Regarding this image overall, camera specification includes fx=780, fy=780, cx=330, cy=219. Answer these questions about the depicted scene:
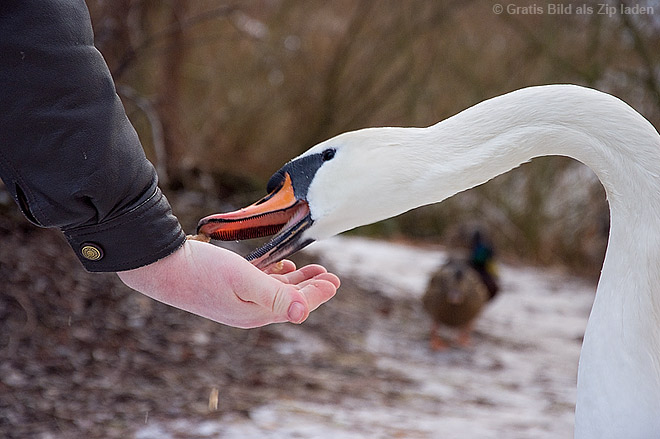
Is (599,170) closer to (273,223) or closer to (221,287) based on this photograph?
(273,223)

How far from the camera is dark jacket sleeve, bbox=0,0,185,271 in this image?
1.43 meters

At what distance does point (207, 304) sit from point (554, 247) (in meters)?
7.16

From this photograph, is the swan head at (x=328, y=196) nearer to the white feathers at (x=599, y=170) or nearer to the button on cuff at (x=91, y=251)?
the white feathers at (x=599, y=170)

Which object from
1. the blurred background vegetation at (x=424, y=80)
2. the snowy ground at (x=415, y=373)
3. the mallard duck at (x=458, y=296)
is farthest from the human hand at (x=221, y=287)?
the blurred background vegetation at (x=424, y=80)

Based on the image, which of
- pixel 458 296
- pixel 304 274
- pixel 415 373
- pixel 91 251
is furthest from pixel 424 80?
pixel 91 251

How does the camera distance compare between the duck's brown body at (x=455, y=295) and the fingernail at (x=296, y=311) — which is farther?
the duck's brown body at (x=455, y=295)

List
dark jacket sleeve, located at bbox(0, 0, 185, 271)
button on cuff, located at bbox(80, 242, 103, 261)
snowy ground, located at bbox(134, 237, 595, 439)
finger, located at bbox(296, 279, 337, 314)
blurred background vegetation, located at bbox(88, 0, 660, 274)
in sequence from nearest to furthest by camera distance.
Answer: dark jacket sleeve, located at bbox(0, 0, 185, 271), button on cuff, located at bbox(80, 242, 103, 261), finger, located at bbox(296, 279, 337, 314), snowy ground, located at bbox(134, 237, 595, 439), blurred background vegetation, located at bbox(88, 0, 660, 274)

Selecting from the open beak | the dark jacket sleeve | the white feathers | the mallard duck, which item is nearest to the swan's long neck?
the white feathers

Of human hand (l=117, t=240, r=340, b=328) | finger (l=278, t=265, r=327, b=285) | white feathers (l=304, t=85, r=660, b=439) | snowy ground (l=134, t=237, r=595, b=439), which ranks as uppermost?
white feathers (l=304, t=85, r=660, b=439)

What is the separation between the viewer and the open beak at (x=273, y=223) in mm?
1649

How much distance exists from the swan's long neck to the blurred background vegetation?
5.37 metres

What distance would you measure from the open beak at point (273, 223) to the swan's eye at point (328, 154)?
91mm

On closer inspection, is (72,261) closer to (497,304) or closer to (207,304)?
(207,304)

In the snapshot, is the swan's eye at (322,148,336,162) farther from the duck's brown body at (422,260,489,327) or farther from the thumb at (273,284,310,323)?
the duck's brown body at (422,260,489,327)
